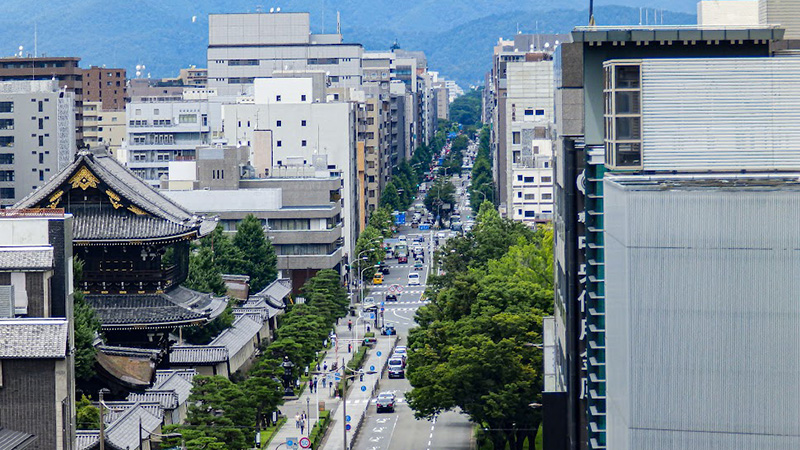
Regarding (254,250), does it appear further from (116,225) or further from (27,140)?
(27,140)

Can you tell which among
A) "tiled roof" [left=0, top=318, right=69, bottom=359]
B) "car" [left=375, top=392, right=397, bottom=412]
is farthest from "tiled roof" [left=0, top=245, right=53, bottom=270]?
"car" [left=375, top=392, right=397, bottom=412]

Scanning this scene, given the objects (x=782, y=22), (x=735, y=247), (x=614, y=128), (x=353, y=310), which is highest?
(x=782, y=22)

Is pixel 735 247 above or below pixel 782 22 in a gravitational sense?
below

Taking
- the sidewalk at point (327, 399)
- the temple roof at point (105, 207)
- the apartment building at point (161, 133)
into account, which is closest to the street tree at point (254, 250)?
the sidewalk at point (327, 399)

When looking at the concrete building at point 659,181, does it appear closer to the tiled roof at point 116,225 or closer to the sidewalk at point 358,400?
the sidewalk at point 358,400

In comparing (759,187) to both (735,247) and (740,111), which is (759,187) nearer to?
(735,247)

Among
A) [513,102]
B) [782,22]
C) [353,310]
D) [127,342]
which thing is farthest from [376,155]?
[782,22]

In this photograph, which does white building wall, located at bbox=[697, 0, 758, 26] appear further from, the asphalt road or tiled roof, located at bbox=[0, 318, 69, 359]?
the asphalt road

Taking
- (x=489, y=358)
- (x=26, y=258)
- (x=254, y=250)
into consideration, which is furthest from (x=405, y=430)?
(x=254, y=250)
